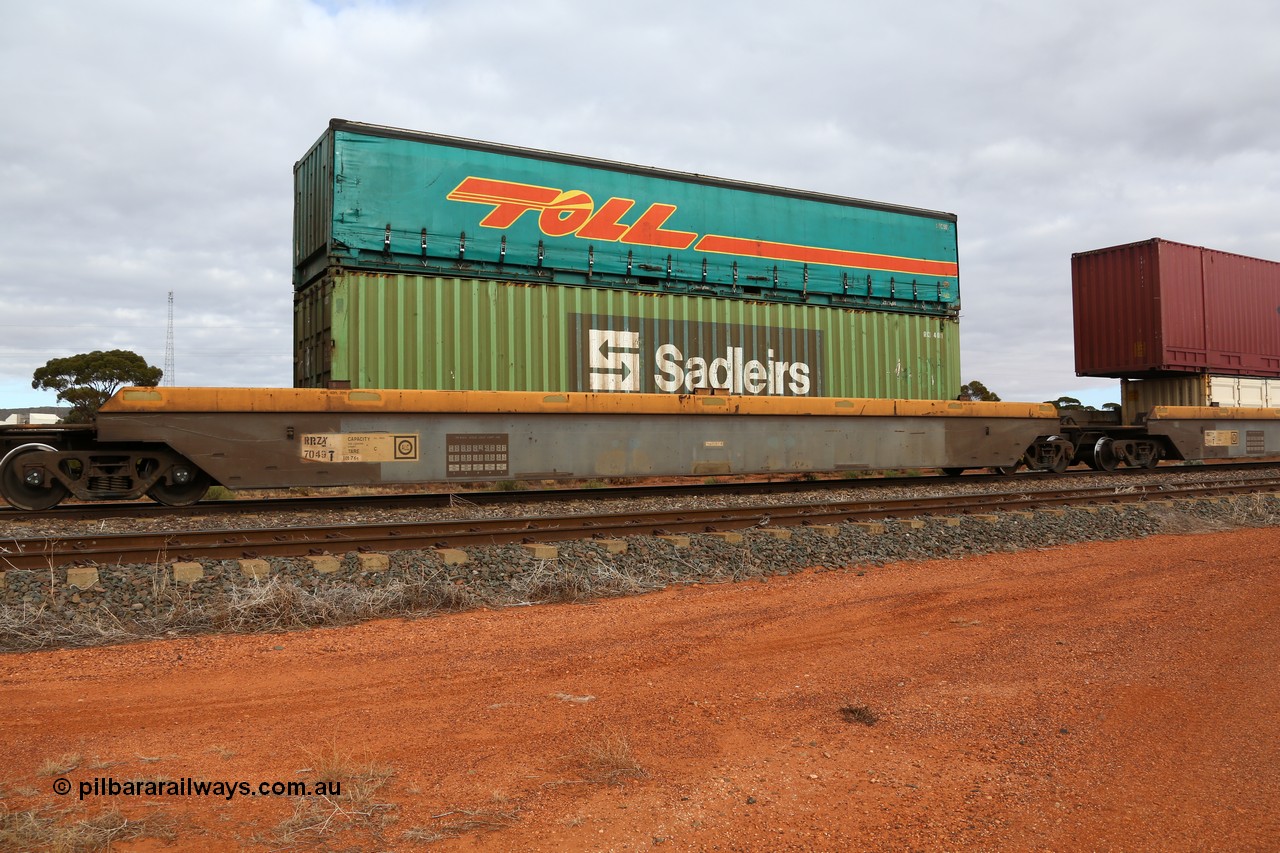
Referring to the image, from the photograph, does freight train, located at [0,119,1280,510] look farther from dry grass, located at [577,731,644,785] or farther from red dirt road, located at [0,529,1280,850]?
dry grass, located at [577,731,644,785]

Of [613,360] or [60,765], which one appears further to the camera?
[613,360]

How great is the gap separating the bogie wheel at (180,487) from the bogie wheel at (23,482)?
96 cm

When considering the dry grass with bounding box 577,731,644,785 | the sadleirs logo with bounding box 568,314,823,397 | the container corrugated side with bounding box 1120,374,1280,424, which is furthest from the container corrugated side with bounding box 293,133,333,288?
the container corrugated side with bounding box 1120,374,1280,424

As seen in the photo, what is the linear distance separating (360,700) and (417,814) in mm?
1238

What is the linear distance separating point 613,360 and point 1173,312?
1235cm

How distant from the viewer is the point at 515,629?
502cm

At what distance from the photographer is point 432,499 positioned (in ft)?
33.6

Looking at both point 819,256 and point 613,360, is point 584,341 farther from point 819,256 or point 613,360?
point 819,256

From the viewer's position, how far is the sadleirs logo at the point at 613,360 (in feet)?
37.0

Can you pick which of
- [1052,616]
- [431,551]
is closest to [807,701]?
[1052,616]

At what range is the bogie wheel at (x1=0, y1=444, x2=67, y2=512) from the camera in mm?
8102

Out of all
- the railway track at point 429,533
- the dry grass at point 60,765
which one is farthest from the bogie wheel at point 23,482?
the dry grass at point 60,765

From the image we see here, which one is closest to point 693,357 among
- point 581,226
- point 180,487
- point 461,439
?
point 581,226

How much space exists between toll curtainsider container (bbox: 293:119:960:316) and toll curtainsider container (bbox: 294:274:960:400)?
0.29m
